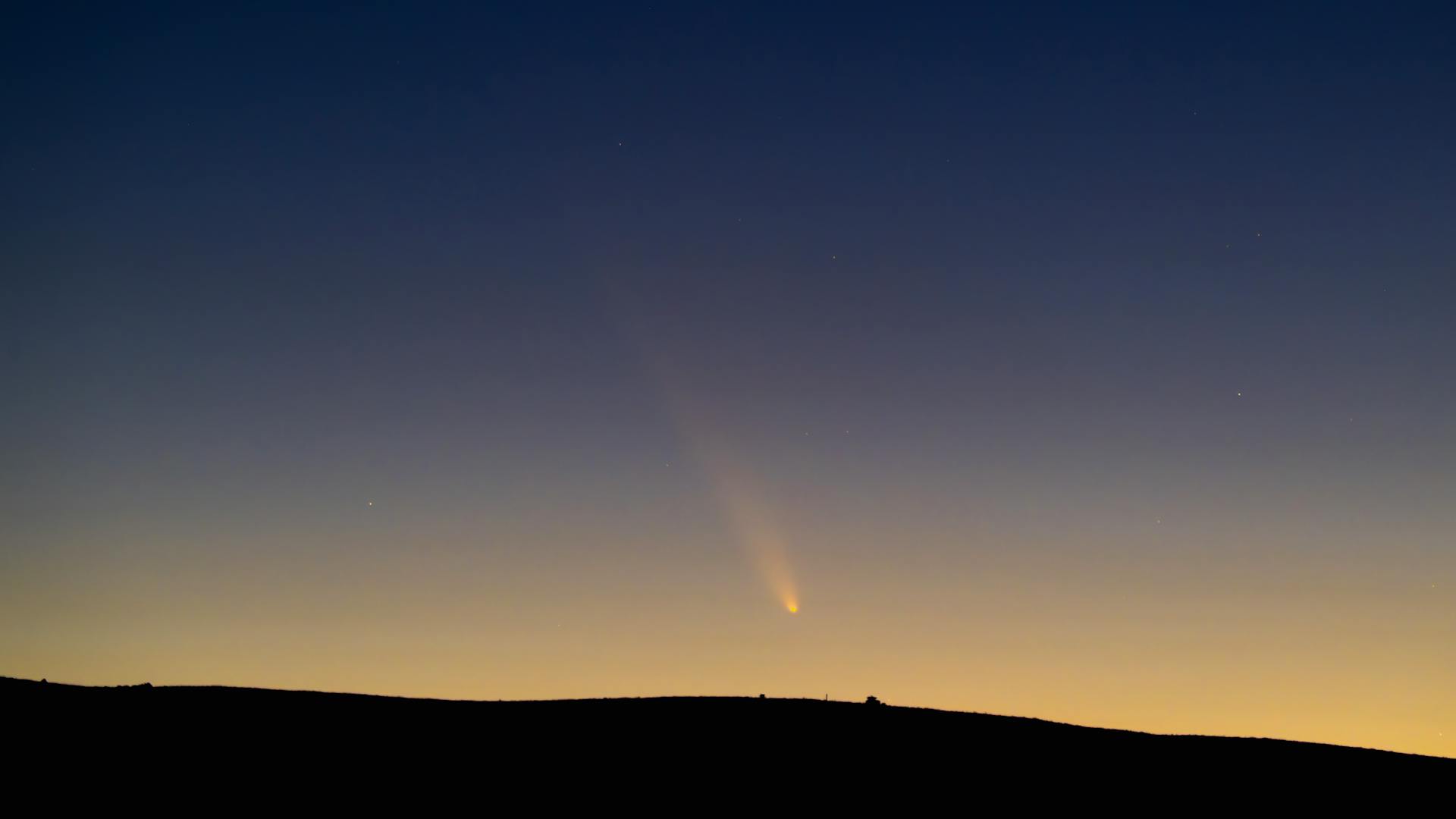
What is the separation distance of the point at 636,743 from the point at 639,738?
0.36 m

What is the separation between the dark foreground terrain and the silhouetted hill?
5 cm

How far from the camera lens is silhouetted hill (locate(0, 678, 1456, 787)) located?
801 inches

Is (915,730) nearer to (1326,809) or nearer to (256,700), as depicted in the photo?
(1326,809)

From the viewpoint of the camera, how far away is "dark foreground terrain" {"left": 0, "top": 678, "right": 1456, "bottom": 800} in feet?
65.1

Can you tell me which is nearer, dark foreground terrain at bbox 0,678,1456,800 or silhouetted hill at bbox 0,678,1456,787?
dark foreground terrain at bbox 0,678,1456,800

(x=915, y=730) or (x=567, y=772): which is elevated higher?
(x=915, y=730)

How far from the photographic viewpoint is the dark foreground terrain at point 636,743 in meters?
19.8

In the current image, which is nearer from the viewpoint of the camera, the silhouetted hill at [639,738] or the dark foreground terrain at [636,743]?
the dark foreground terrain at [636,743]

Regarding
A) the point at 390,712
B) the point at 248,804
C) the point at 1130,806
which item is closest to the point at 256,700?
the point at 390,712

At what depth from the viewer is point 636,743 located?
21.8 metres

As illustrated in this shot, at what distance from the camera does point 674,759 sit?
2100 centimetres

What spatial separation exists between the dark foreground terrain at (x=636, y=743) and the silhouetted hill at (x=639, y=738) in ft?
0.16

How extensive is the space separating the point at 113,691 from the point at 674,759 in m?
11.3

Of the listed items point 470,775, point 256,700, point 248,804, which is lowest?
point 248,804
